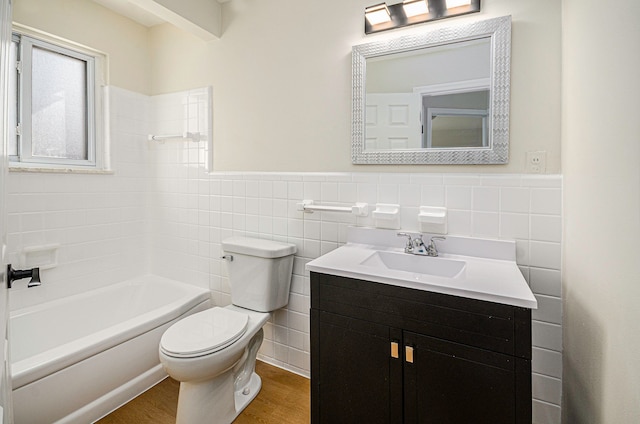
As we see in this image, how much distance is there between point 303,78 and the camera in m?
1.95

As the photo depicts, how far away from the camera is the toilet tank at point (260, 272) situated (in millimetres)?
1890

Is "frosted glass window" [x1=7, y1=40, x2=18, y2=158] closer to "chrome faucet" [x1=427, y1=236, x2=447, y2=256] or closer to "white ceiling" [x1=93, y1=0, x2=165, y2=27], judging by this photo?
"white ceiling" [x1=93, y1=0, x2=165, y2=27]

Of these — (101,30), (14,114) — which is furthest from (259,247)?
(101,30)

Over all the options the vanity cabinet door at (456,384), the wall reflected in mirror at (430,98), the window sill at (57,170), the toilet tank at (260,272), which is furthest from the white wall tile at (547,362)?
the window sill at (57,170)

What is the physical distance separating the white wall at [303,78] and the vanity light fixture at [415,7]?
0.06 m

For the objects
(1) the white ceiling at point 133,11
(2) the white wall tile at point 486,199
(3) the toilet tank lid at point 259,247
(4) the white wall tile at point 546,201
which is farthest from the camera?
(1) the white ceiling at point 133,11

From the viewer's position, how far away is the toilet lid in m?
1.46

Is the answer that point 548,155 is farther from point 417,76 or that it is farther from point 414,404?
point 414,404

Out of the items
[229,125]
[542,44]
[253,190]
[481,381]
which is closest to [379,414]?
[481,381]

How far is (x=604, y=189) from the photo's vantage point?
94 centimetres

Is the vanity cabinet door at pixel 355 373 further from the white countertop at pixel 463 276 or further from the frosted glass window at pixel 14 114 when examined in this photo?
the frosted glass window at pixel 14 114

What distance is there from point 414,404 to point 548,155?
117 centimetres

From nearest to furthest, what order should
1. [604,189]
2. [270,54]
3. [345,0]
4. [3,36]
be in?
1. [3,36]
2. [604,189]
3. [345,0]
4. [270,54]

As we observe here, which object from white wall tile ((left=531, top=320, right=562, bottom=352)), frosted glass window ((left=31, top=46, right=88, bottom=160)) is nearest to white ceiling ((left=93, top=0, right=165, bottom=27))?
frosted glass window ((left=31, top=46, right=88, bottom=160))
